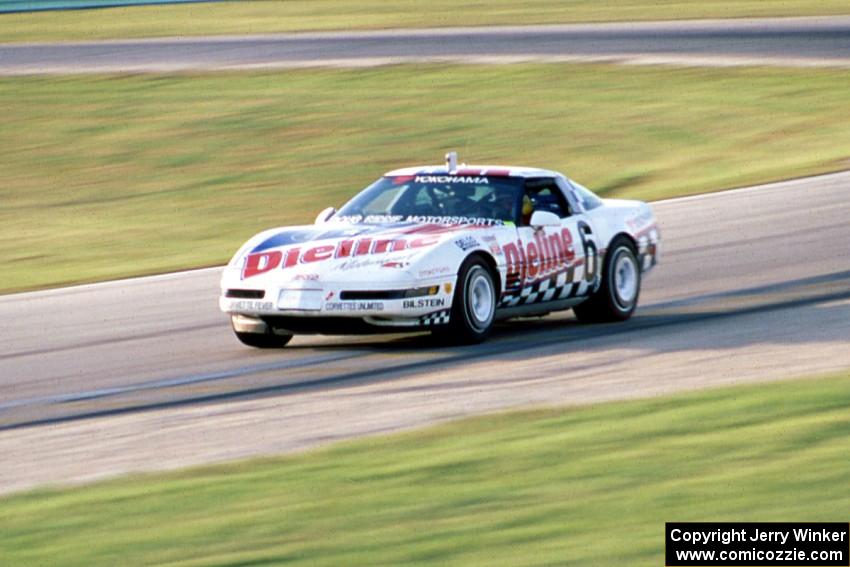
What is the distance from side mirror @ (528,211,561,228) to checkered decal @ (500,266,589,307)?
44cm

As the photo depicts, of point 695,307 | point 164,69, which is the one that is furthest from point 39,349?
point 164,69

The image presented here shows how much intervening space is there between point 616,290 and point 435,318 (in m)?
2.30

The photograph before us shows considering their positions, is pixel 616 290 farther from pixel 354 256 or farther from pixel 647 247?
pixel 354 256

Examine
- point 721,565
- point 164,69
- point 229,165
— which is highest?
point 164,69

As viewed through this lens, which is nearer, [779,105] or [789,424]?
[789,424]

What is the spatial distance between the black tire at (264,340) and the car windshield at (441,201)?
106cm

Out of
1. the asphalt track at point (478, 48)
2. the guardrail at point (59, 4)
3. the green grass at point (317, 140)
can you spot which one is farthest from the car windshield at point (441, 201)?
the guardrail at point (59, 4)

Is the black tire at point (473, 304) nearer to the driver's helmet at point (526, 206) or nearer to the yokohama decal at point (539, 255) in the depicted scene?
the yokohama decal at point (539, 255)

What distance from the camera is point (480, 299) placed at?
12.2 meters

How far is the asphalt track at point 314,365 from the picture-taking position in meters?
9.24

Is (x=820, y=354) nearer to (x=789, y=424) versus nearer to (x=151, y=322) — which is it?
(x=789, y=424)

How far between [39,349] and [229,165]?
1293 centimetres

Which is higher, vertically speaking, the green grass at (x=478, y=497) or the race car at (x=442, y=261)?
the race car at (x=442, y=261)

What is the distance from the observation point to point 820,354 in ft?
37.9
